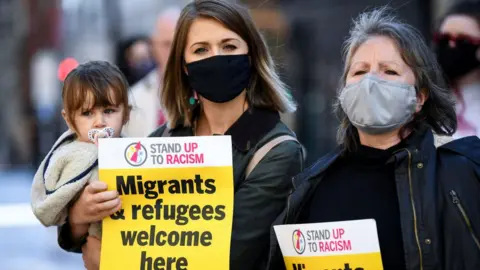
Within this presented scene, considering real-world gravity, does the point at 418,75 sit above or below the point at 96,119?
above

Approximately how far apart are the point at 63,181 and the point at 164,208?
18.7 inches

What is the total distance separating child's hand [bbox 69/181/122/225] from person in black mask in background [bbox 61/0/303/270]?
0.04 feet

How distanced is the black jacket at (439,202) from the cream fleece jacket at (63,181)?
1.27m

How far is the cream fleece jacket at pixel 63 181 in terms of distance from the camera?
4133mm

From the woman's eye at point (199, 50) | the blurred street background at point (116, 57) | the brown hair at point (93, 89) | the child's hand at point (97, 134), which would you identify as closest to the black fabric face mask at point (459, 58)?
the woman's eye at point (199, 50)

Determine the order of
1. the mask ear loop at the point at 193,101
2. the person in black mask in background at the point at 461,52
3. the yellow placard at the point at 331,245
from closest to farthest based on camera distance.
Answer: the yellow placard at the point at 331,245 < the mask ear loop at the point at 193,101 < the person in black mask in background at the point at 461,52

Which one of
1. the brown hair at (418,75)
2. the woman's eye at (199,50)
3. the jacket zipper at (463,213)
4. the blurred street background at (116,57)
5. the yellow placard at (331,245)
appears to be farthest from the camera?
the blurred street background at (116,57)

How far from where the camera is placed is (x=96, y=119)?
427 centimetres

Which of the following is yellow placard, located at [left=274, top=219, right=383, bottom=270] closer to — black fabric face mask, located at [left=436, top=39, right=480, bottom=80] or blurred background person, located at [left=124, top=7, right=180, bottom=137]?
blurred background person, located at [left=124, top=7, right=180, bottom=137]

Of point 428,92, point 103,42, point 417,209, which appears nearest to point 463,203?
point 417,209

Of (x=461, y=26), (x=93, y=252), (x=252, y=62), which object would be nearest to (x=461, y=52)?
(x=461, y=26)

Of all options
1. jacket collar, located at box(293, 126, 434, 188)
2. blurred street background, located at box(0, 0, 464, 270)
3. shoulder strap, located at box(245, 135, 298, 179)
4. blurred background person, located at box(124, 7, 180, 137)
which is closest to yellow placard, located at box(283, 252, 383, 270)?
jacket collar, located at box(293, 126, 434, 188)

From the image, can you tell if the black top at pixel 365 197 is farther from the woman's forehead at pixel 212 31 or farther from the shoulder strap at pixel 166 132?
the shoulder strap at pixel 166 132

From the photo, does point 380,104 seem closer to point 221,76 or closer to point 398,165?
point 398,165
